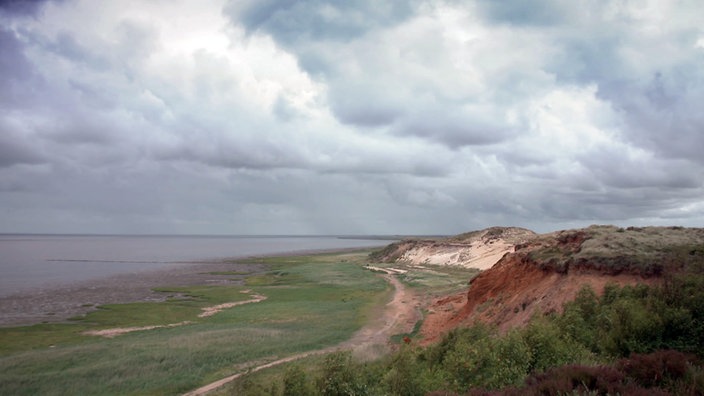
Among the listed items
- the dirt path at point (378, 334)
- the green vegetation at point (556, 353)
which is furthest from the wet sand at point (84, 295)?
the green vegetation at point (556, 353)

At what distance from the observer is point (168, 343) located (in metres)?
27.4

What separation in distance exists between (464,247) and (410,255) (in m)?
16.3

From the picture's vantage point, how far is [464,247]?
88812 mm

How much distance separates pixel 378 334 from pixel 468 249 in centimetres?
5925

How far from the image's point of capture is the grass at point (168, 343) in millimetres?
20875

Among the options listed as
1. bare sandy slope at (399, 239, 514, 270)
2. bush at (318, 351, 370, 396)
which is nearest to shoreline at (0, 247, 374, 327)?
bush at (318, 351, 370, 396)

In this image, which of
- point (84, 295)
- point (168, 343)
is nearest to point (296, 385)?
point (168, 343)

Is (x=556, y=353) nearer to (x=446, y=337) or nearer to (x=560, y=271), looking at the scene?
(x=446, y=337)

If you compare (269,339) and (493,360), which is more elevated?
(493,360)

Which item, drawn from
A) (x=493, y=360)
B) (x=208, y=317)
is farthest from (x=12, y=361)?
(x=493, y=360)

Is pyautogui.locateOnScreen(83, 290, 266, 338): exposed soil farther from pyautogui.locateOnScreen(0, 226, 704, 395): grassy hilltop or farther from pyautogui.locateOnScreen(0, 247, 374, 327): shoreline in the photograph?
pyautogui.locateOnScreen(0, 247, 374, 327): shoreline

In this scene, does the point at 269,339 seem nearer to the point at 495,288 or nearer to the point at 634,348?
the point at 495,288

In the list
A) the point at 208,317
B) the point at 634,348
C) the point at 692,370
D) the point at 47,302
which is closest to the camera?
the point at 692,370

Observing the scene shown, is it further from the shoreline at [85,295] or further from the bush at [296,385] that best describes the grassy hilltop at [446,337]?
the shoreline at [85,295]
